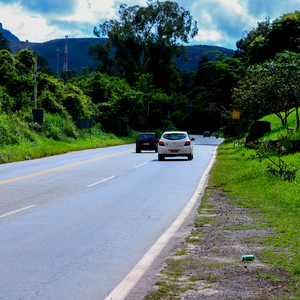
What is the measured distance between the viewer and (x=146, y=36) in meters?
84.1

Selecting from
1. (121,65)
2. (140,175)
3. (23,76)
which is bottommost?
(140,175)

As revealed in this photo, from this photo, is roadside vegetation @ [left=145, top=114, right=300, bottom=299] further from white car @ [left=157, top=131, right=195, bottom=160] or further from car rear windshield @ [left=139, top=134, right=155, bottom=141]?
car rear windshield @ [left=139, top=134, right=155, bottom=141]

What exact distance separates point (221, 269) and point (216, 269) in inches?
2.2

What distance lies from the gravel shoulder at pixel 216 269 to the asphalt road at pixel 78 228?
43 cm

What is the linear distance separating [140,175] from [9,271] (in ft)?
45.1

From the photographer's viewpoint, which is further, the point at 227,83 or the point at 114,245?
the point at 227,83

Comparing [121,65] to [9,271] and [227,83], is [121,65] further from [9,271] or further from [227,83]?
[9,271]

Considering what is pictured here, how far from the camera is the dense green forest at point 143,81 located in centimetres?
3659

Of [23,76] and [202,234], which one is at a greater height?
[23,76]

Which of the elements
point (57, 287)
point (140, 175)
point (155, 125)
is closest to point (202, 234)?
point (57, 287)

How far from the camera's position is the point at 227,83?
90000 mm

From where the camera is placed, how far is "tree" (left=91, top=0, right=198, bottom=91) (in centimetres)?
8325

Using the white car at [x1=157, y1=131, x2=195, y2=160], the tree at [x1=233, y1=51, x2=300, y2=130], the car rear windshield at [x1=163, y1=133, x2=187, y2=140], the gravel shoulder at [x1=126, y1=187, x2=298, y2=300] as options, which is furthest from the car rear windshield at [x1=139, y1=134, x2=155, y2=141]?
the gravel shoulder at [x1=126, y1=187, x2=298, y2=300]

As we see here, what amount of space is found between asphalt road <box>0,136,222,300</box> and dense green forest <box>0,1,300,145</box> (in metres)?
16.7
